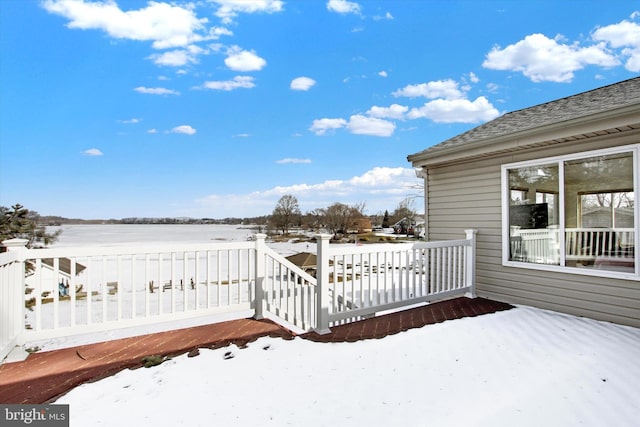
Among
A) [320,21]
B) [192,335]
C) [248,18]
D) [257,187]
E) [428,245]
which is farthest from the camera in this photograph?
[257,187]

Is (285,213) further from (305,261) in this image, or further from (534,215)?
(534,215)

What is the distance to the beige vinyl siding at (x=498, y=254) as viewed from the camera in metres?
3.76

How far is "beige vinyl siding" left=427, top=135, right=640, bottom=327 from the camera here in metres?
A: 3.76

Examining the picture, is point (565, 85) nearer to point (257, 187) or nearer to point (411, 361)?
point (411, 361)

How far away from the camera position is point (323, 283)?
11.6 feet

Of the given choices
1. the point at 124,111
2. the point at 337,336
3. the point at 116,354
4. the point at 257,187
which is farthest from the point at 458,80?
the point at 257,187

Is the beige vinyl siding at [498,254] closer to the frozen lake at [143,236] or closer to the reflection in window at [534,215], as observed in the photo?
the reflection in window at [534,215]

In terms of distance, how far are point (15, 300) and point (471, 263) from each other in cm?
587

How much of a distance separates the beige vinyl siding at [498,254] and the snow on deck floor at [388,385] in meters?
0.63

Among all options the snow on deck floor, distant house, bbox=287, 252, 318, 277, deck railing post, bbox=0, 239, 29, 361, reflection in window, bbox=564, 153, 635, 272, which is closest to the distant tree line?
distant house, bbox=287, 252, 318, 277

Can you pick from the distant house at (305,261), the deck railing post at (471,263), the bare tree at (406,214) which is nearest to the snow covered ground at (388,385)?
the deck railing post at (471,263)

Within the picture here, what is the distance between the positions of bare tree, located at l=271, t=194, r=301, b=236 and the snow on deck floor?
29.6 meters

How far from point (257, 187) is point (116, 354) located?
29819 millimetres

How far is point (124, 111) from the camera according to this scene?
16.3 meters
